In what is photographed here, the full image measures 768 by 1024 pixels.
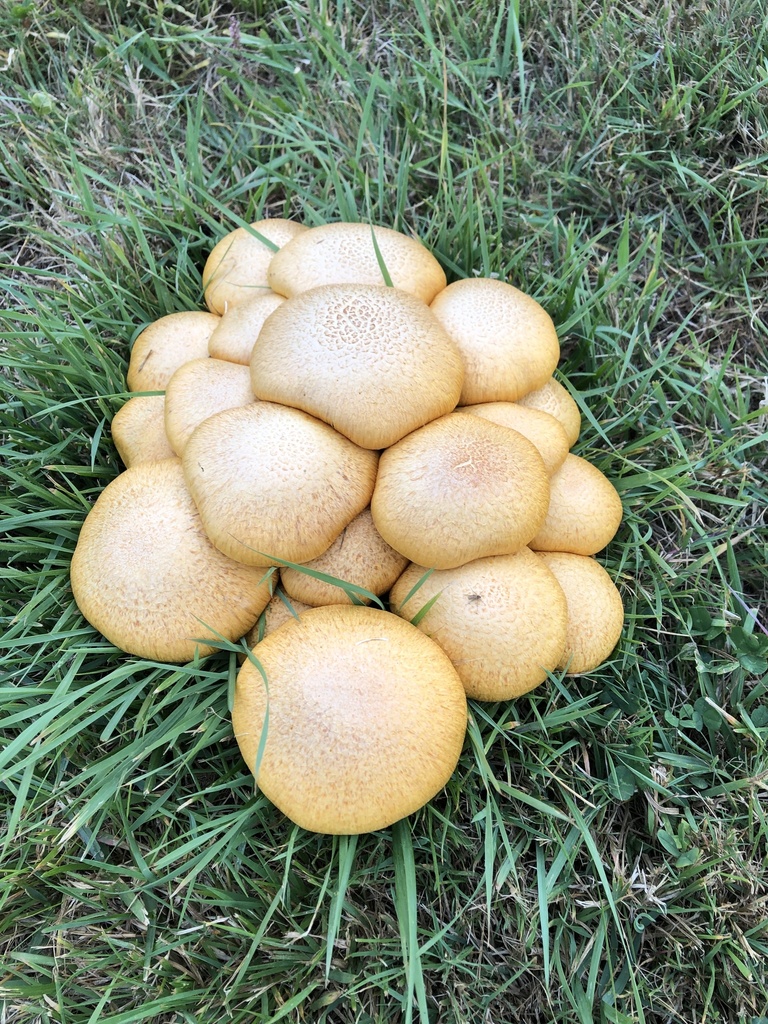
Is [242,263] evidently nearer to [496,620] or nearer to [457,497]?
[457,497]

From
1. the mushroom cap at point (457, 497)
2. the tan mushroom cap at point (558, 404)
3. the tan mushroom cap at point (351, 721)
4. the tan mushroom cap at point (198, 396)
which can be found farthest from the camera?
the tan mushroom cap at point (558, 404)

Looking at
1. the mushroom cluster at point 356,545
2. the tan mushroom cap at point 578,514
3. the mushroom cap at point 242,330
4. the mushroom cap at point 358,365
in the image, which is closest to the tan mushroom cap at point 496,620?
the mushroom cluster at point 356,545

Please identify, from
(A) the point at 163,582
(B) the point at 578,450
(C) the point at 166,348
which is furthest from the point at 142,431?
(B) the point at 578,450

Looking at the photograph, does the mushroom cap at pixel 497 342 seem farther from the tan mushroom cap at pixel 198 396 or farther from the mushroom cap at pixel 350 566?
the tan mushroom cap at pixel 198 396

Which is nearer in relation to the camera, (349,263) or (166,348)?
(349,263)

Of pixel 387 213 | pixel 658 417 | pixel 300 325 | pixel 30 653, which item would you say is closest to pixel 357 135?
pixel 387 213

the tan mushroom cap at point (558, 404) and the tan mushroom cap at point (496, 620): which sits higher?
the tan mushroom cap at point (558, 404)
